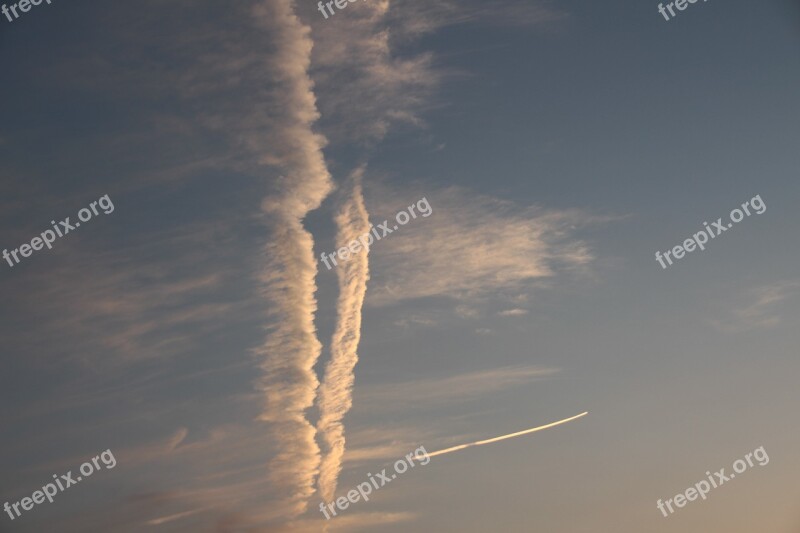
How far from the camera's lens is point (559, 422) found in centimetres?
7012

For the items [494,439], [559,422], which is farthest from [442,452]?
[559,422]

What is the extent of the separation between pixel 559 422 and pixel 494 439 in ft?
32.2

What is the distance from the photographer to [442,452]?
241 feet

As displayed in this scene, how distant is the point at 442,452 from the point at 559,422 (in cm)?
1800

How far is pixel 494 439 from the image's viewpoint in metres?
71.8

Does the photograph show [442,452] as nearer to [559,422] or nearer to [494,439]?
[494,439]

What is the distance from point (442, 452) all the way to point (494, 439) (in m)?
8.20
